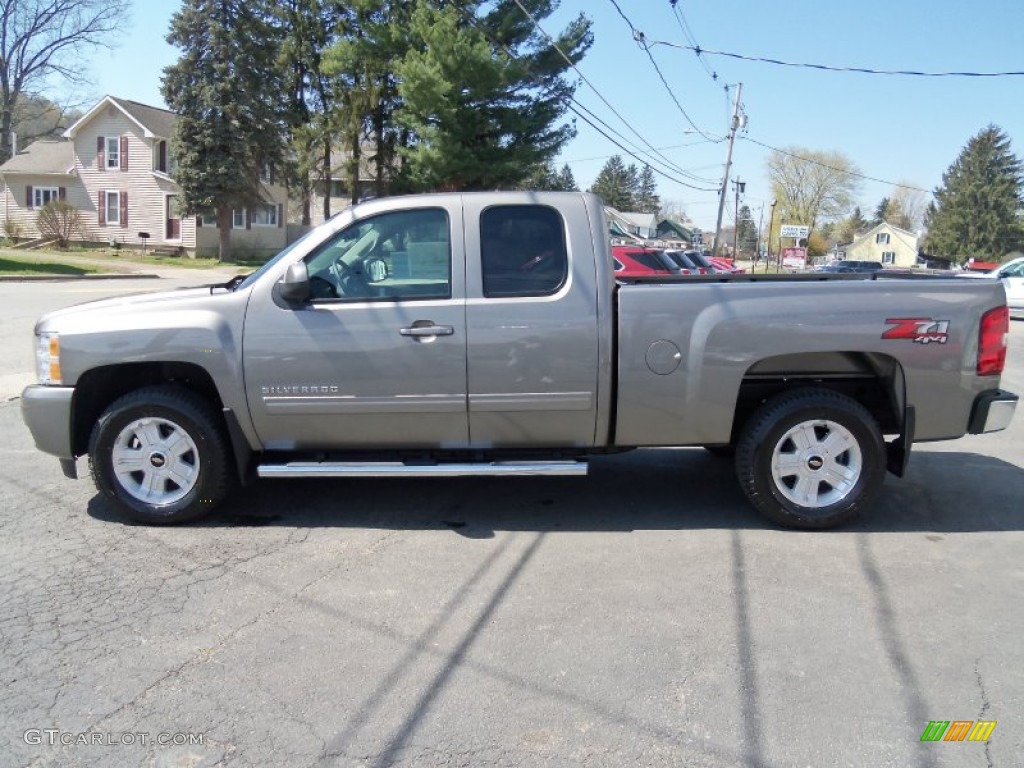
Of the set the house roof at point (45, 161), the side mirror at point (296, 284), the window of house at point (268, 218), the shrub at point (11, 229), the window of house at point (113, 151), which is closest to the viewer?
the side mirror at point (296, 284)

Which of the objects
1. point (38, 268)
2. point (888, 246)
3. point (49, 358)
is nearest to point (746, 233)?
point (888, 246)

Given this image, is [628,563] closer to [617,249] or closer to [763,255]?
[617,249]

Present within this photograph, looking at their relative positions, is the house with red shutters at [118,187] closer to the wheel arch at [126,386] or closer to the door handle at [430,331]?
the wheel arch at [126,386]

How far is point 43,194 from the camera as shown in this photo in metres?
43.5

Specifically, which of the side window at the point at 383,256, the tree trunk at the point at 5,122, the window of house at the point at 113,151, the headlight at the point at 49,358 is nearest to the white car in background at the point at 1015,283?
the side window at the point at 383,256

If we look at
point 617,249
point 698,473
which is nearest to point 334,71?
point 617,249

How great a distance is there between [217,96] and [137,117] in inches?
348

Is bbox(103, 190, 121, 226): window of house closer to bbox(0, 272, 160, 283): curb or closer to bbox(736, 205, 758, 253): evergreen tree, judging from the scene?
bbox(0, 272, 160, 283): curb

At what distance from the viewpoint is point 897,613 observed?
3848 mm

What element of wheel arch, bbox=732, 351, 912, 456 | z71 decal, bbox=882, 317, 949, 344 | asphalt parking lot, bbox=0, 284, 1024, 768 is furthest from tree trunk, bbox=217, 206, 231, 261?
z71 decal, bbox=882, 317, 949, 344

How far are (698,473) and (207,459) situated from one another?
3529 mm

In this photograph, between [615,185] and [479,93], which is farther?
[615,185]

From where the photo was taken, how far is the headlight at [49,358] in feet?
15.5

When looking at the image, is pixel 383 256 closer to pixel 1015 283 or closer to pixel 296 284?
pixel 296 284
